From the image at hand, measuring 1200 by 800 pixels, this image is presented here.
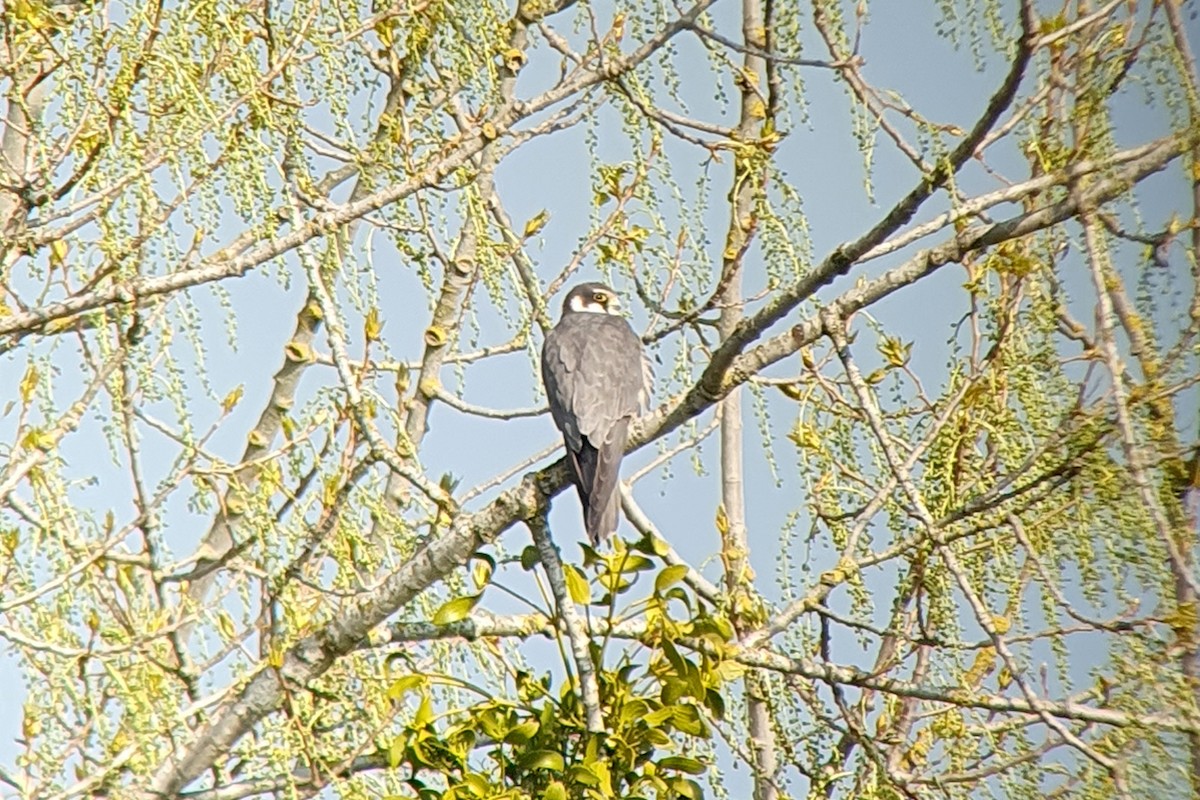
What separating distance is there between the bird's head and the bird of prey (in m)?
0.56

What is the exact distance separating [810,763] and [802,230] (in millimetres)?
1091

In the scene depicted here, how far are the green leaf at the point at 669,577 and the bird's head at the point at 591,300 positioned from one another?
285 centimetres

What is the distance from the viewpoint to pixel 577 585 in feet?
9.55

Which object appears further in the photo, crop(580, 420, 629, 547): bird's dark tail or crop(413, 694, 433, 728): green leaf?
crop(580, 420, 629, 547): bird's dark tail

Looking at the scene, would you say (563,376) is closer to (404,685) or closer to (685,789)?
(404,685)

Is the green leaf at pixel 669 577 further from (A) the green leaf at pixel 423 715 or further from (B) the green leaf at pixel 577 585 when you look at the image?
(A) the green leaf at pixel 423 715

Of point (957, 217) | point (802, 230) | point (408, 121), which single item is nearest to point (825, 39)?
point (802, 230)

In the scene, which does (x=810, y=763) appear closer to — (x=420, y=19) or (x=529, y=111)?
(x=529, y=111)

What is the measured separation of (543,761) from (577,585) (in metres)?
0.35

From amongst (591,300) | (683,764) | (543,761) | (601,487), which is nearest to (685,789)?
(683,764)

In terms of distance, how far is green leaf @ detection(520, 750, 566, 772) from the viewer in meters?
2.72

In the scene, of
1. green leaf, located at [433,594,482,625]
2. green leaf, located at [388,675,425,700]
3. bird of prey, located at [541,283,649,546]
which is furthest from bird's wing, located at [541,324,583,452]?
green leaf, located at [388,675,425,700]

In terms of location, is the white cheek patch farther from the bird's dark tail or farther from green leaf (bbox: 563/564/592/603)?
green leaf (bbox: 563/564/592/603)

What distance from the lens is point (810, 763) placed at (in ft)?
10.4
